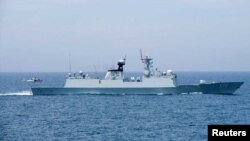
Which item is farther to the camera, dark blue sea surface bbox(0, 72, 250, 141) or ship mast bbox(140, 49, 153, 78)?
ship mast bbox(140, 49, 153, 78)

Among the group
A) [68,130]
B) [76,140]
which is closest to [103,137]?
[76,140]

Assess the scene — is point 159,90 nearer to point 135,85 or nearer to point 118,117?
point 135,85

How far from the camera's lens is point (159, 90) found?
257 feet

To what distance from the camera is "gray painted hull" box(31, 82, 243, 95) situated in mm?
79000

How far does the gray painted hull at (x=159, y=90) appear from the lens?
7900 cm

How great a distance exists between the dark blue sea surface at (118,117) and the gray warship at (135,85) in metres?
1.00

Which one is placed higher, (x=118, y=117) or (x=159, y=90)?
(x=159, y=90)

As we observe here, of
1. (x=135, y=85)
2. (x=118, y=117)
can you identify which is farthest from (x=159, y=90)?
(x=118, y=117)

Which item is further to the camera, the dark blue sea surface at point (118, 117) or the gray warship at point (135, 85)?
the gray warship at point (135, 85)

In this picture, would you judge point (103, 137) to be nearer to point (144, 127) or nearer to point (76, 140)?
point (76, 140)

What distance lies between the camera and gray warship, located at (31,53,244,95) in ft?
255

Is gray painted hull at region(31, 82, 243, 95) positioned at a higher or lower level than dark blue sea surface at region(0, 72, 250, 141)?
higher

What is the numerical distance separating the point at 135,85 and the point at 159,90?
3696 millimetres

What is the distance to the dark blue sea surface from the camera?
40.1 meters
